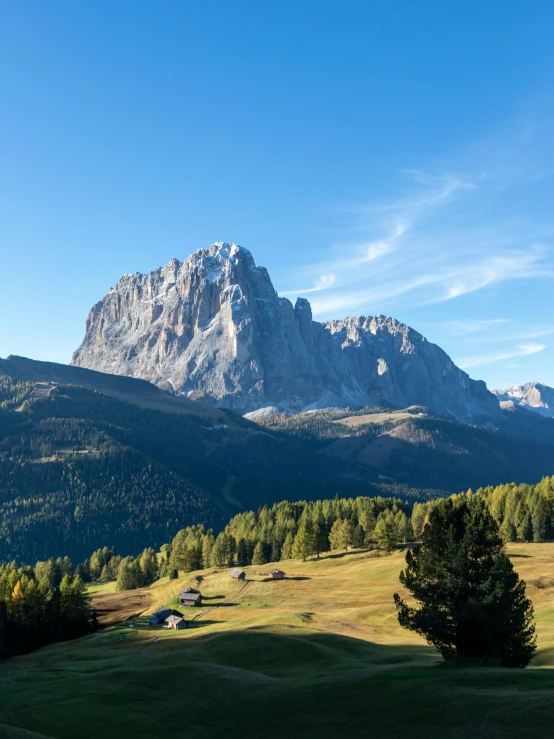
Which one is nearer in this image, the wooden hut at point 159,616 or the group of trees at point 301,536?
the wooden hut at point 159,616

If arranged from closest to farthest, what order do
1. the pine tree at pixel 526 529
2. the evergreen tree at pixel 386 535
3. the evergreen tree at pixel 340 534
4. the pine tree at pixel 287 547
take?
the pine tree at pixel 526 529, the evergreen tree at pixel 386 535, the evergreen tree at pixel 340 534, the pine tree at pixel 287 547

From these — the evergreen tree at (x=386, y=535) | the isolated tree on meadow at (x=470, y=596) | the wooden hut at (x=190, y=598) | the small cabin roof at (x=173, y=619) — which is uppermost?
the isolated tree on meadow at (x=470, y=596)

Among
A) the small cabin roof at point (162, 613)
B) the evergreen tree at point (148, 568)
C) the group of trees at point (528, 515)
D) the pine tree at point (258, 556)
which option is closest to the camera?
the small cabin roof at point (162, 613)

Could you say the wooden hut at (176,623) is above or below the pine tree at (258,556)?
above

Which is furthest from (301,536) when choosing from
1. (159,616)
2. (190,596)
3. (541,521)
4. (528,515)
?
(159,616)

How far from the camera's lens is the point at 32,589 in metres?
97.4

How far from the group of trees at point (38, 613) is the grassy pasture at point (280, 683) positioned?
6.23 metres

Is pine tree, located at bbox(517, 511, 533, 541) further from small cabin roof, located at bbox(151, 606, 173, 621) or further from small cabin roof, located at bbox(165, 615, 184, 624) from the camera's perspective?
small cabin roof, located at bbox(165, 615, 184, 624)

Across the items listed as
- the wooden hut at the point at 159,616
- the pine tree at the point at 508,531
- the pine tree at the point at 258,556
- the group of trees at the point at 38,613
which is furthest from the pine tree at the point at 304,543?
the group of trees at the point at 38,613

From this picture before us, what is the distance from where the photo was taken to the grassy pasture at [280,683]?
1217 inches

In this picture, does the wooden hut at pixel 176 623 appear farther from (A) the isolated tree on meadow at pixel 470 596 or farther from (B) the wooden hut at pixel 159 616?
(A) the isolated tree on meadow at pixel 470 596

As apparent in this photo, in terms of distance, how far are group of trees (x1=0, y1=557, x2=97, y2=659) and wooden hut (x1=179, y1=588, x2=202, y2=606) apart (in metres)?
16.2

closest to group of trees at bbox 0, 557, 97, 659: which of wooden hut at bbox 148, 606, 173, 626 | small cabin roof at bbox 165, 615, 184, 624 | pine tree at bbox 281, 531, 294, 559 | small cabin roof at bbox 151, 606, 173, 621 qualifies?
wooden hut at bbox 148, 606, 173, 626

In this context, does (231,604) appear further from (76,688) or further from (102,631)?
(76,688)
